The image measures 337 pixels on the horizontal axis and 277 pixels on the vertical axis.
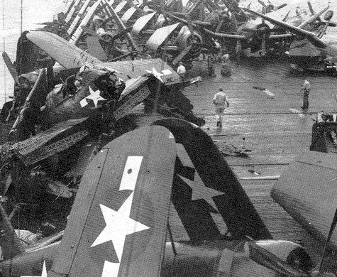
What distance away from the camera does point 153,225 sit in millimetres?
5270

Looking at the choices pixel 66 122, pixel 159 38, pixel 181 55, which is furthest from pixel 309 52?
pixel 66 122

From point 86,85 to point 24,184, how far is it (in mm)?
2833

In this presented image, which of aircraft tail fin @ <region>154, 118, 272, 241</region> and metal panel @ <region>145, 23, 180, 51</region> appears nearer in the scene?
aircraft tail fin @ <region>154, 118, 272, 241</region>

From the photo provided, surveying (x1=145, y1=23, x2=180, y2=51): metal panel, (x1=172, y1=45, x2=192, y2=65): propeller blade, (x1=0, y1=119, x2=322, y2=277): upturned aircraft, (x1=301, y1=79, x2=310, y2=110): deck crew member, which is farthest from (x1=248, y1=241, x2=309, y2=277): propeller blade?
(x1=145, y1=23, x2=180, y2=51): metal panel

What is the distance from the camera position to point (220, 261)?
5.65 meters

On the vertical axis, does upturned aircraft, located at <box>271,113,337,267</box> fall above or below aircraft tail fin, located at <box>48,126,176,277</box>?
below

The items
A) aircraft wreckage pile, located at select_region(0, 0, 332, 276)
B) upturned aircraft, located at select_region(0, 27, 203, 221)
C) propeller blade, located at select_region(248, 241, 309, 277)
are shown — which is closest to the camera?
propeller blade, located at select_region(248, 241, 309, 277)

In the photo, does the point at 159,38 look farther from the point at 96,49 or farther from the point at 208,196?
the point at 208,196

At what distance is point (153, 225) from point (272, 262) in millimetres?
1259

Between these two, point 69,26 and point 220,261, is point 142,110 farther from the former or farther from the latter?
point 69,26

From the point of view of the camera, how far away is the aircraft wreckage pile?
17.7 feet

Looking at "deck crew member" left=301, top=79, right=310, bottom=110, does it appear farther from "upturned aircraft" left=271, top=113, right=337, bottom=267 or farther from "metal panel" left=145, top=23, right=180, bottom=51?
"upturned aircraft" left=271, top=113, right=337, bottom=267

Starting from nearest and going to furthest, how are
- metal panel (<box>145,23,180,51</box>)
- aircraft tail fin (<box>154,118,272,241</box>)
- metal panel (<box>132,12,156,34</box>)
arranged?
aircraft tail fin (<box>154,118,272,241</box>), metal panel (<box>145,23,180,51</box>), metal panel (<box>132,12,156,34</box>)

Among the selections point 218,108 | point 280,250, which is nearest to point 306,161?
point 280,250
